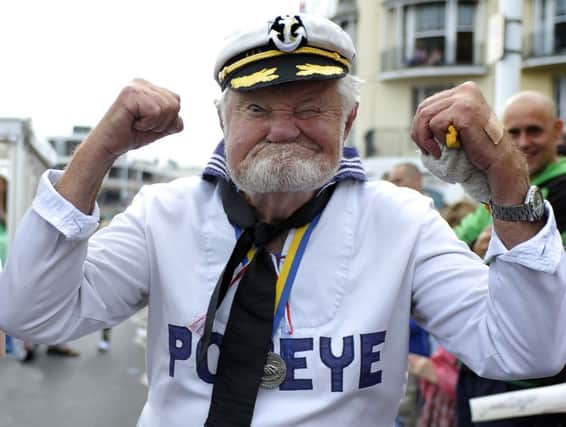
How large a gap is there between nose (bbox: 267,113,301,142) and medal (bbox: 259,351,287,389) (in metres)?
0.52

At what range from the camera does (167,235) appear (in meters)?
1.68

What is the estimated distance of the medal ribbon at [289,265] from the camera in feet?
5.11

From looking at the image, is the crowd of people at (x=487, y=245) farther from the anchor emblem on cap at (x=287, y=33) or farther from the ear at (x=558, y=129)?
the anchor emblem on cap at (x=287, y=33)

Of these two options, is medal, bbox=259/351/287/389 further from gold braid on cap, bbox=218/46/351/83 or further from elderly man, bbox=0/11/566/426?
gold braid on cap, bbox=218/46/351/83

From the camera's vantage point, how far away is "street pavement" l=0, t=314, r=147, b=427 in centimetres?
512

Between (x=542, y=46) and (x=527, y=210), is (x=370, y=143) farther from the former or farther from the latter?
(x=527, y=210)

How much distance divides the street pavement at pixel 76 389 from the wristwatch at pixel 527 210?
13.9 ft

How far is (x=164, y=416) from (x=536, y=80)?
22396 mm

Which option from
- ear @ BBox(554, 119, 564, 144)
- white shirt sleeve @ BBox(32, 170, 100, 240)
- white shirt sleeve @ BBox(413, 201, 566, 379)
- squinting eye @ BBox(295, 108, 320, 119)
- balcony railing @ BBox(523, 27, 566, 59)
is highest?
balcony railing @ BBox(523, 27, 566, 59)

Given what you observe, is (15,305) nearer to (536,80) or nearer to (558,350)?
(558,350)

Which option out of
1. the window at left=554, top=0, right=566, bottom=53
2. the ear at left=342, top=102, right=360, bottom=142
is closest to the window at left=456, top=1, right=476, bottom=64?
the window at left=554, top=0, right=566, bottom=53

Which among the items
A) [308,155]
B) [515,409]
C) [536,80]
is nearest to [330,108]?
[308,155]

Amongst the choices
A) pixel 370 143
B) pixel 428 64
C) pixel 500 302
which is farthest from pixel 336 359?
pixel 428 64

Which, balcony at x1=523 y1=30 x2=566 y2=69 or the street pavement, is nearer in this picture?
the street pavement
